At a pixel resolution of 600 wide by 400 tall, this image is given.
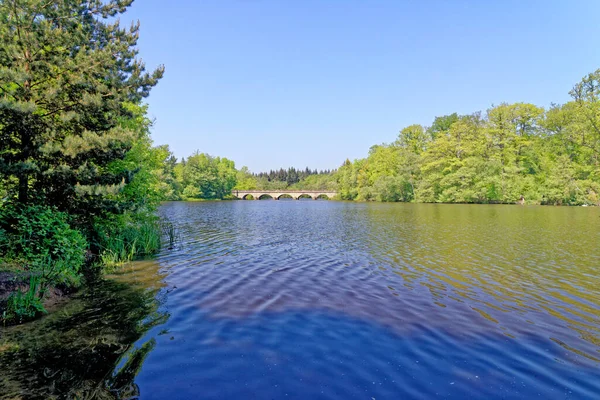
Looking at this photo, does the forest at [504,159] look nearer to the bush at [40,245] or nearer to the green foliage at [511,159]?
the green foliage at [511,159]

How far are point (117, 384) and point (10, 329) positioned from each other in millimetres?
3941

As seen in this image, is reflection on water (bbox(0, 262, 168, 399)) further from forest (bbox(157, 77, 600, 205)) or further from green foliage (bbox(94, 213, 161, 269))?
forest (bbox(157, 77, 600, 205))

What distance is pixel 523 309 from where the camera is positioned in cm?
949

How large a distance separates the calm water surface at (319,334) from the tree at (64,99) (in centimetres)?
396

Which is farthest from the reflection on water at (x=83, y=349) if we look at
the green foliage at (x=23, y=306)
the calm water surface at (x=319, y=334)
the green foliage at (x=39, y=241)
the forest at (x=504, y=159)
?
the forest at (x=504, y=159)

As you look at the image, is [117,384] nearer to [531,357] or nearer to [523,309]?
[531,357]

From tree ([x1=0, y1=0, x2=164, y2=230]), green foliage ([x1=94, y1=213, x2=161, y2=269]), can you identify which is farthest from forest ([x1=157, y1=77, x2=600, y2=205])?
tree ([x1=0, y1=0, x2=164, y2=230])

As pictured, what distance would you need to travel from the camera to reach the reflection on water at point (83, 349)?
17.7 feet

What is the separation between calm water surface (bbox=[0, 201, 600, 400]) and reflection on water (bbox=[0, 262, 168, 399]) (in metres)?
0.03

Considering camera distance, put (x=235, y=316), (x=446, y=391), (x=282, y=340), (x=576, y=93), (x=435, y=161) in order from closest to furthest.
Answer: (x=446, y=391) < (x=282, y=340) < (x=235, y=316) < (x=576, y=93) < (x=435, y=161)

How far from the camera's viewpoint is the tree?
1061 centimetres

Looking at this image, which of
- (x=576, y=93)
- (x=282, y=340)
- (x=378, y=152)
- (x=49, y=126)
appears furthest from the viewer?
(x=378, y=152)

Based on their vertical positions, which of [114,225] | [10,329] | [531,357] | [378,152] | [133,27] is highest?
[378,152]

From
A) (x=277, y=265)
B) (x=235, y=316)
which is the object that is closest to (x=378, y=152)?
(x=277, y=265)
